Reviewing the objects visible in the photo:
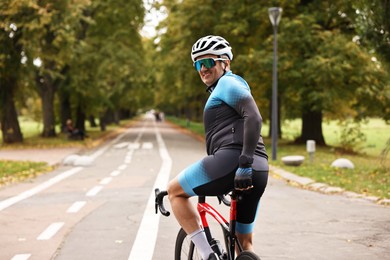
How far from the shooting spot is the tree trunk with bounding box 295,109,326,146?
82.6ft

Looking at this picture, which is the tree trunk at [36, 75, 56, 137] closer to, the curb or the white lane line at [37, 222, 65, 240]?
the curb

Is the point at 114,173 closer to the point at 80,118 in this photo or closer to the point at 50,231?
the point at 50,231

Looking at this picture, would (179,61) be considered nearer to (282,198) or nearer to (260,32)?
(260,32)

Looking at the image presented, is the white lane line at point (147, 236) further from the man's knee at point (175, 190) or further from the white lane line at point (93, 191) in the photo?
the man's knee at point (175, 190)

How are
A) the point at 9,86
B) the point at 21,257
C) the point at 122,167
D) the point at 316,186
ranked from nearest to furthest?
the point at 21,257, the point at 316,186, the point at 122,167, the point at 9,86

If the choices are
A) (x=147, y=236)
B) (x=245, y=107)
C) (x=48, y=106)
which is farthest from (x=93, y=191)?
(x=48, y=106)

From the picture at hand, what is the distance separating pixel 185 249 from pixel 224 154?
43.6 inches

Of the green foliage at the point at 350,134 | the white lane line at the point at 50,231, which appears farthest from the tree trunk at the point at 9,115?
the white lane line at the point at 50,231

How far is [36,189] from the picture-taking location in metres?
11.1

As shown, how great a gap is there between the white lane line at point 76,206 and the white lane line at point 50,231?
1064 mm

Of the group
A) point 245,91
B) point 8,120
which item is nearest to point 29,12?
point 8,120

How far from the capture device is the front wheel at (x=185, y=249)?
13.3 feet

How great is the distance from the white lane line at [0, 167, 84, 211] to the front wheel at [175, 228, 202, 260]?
5099 millimetres

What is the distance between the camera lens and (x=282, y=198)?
387 inches
